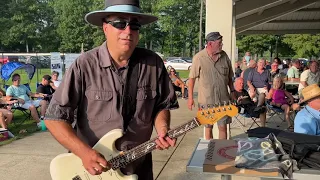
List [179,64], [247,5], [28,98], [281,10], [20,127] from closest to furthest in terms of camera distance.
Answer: [20,127] < [28,98] < [247,5] < [281,10] < [179,64]

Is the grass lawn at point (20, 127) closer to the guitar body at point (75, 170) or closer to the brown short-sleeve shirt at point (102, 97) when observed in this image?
the guitar body at point (75, 170)

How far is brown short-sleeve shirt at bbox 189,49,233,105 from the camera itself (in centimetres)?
548

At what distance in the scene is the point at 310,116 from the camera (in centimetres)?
375

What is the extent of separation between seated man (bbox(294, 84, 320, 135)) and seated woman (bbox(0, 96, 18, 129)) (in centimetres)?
582

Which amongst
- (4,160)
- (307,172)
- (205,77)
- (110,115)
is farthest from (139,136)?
(4,160)

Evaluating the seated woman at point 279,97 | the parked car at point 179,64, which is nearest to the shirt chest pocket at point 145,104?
the seated woman at point 279,97

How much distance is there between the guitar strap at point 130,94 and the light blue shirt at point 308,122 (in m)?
2.15

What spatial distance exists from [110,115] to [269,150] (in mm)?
1223

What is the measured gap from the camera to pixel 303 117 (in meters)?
3.77

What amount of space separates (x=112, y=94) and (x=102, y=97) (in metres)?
0.06

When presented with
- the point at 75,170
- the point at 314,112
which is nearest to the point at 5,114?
the point at 75,170

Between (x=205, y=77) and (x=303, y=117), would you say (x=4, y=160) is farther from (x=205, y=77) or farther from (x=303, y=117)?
(x=303, y=117)

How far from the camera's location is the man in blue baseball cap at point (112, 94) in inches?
85.4

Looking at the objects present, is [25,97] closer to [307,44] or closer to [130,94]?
[130,94]
